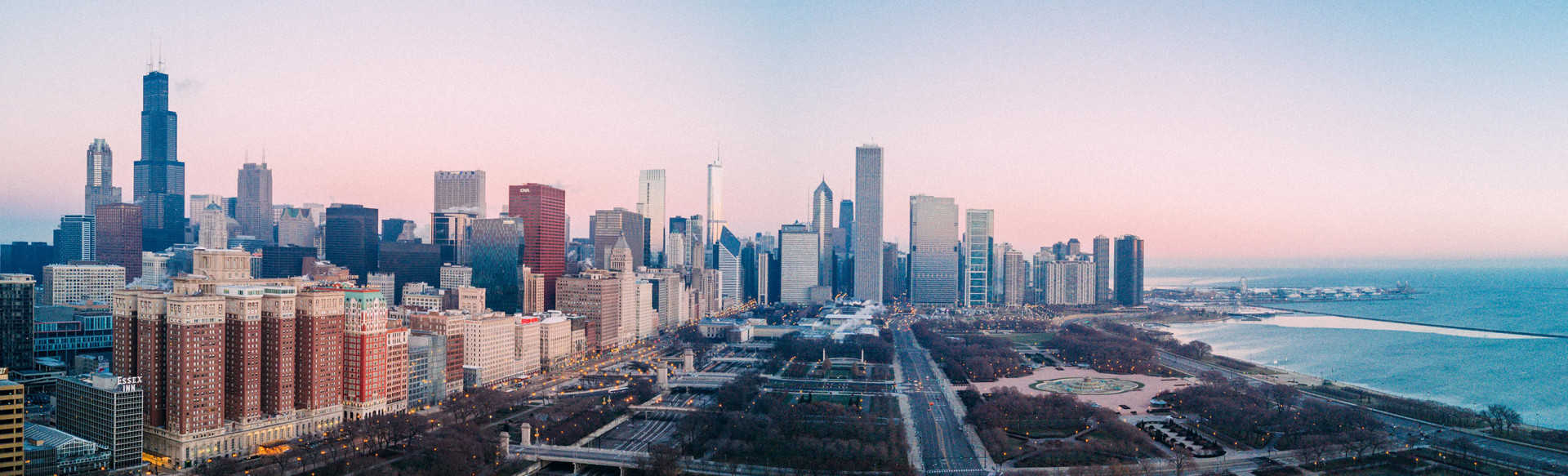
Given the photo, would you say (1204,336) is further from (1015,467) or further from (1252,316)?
(1015,467)

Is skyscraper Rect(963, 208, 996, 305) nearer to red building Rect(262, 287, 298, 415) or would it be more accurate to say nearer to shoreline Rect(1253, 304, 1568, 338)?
shoreline Rect(1253, 304, 1568, 338)

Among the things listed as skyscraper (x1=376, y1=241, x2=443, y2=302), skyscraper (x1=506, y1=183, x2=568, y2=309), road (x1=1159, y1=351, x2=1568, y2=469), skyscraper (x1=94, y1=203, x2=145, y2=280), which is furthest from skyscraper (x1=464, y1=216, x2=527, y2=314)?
road (x1=1159, y1=351, x2=1568, y2=469)

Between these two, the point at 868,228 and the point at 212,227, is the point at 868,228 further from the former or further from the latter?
the point at 212,227

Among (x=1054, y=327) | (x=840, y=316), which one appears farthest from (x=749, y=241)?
(x=1054, y=327)

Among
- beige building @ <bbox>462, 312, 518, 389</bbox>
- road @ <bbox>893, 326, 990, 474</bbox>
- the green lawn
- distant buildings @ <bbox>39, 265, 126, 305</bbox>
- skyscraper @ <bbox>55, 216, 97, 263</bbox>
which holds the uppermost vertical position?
skyscraper @ <bbox>55, 216, 97, 263</bbox>

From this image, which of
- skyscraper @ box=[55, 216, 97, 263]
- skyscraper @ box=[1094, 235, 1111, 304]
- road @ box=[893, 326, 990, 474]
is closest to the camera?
road @ box=[893, 326, 990, 474]

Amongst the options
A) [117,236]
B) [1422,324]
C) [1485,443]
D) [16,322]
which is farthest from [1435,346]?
[117,236]
